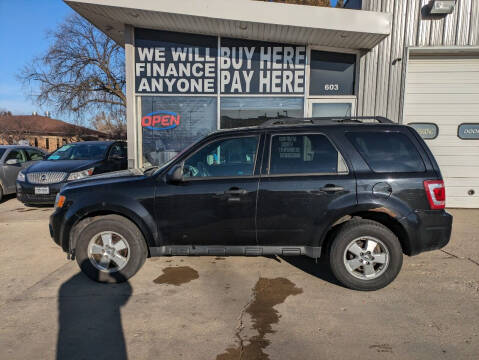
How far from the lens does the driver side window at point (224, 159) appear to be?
3500 millimetres

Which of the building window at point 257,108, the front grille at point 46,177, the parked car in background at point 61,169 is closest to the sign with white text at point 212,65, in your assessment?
the building window at point 257,108

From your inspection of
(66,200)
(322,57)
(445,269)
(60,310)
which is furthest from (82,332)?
(322,57)

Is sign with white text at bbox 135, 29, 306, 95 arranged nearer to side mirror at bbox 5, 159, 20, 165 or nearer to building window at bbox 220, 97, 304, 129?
building window at bbox 220, 97, 304, 129

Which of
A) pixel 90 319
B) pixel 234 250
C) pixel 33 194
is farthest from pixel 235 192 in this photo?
pixel 33 194

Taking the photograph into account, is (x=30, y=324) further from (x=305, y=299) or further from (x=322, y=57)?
(x=322, y=57)

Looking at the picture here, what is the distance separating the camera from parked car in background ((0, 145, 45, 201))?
27.0 feet

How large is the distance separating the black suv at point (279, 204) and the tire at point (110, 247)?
1cm

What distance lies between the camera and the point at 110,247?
3.55 metres

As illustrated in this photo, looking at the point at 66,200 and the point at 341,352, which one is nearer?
the point at 341,352

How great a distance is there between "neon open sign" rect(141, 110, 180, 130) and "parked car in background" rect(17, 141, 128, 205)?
1.27 meters

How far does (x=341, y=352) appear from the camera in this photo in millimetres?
2385

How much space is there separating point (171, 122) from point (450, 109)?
278 inches

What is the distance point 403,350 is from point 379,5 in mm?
7643

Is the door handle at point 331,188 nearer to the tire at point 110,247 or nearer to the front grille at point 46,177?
the tire at point 110,247
